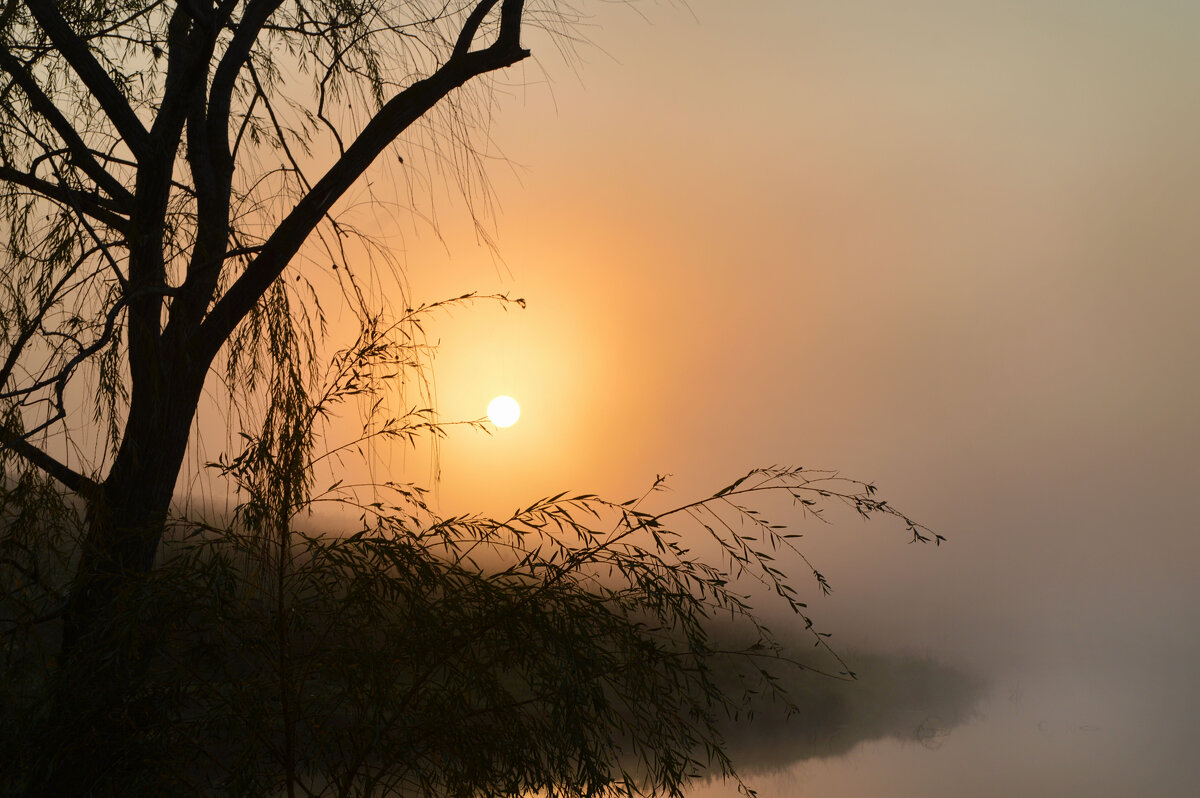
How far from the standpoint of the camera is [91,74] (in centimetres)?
202

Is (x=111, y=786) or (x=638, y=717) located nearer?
(x=111, y=786)

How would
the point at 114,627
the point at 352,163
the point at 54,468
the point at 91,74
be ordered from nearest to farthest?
the point at 114,627 → the point at 54,468 → the point at 91,74 → the point at 352,163

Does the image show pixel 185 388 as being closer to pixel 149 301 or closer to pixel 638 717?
pixel 149 301

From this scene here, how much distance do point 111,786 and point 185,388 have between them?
2.53ft

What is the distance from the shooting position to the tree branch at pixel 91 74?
1976 millimetres

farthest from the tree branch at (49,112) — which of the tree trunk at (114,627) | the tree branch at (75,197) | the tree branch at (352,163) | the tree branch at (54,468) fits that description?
the tree branch at (54,468)

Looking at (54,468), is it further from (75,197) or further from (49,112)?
(49,112)

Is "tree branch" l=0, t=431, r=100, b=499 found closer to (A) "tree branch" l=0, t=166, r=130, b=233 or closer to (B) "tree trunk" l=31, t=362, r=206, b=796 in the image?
(B) "tree trunk" l=31, t=362, r=206, b=796

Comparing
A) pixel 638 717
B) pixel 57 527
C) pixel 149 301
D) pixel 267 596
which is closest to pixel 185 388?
pixel 149 301

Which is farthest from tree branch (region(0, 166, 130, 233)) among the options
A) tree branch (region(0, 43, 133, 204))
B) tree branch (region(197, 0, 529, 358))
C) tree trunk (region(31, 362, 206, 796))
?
tree trunk (region(31, 362, 206, 796))

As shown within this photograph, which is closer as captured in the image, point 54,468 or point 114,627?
point 114,627

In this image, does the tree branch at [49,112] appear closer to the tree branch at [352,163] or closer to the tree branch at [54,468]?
the tree branch at [352,163]

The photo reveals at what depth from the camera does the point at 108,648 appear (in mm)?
1688

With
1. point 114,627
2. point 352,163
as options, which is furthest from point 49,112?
point 114,627
